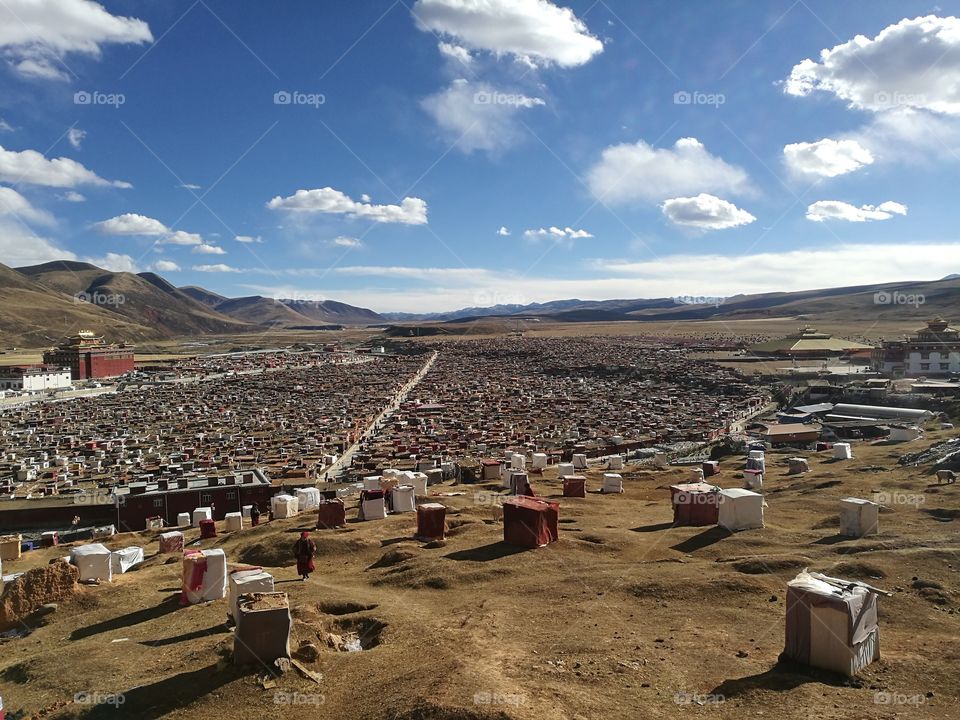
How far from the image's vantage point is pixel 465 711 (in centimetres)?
621

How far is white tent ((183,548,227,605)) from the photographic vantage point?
10680 mm

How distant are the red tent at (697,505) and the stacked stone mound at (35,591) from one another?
12.0m

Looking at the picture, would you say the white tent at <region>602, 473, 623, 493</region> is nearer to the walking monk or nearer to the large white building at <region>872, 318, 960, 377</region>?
the walking monk

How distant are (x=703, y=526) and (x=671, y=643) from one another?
6.56 meters

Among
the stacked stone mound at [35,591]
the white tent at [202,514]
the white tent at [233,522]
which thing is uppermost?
the stacked stone mound at [35,591]

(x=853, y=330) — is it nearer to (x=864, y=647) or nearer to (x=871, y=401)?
(x=871, y=401)

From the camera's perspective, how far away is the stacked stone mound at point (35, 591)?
1082cm

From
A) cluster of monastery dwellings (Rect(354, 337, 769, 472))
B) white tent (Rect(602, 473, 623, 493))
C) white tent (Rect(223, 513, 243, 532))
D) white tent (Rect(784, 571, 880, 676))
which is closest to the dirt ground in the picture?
white tent (Rect(784, 571, 880, 676))

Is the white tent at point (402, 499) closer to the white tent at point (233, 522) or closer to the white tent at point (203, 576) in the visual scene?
the white tent at point (233, 522)

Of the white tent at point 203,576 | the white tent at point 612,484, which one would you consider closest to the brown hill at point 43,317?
the white tent at point 612,484

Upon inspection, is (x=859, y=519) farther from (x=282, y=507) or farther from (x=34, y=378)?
(x=34, y=378)

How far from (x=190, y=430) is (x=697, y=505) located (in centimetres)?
4197

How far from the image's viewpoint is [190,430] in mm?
47844

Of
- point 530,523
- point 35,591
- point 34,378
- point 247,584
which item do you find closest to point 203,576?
point 247,584
